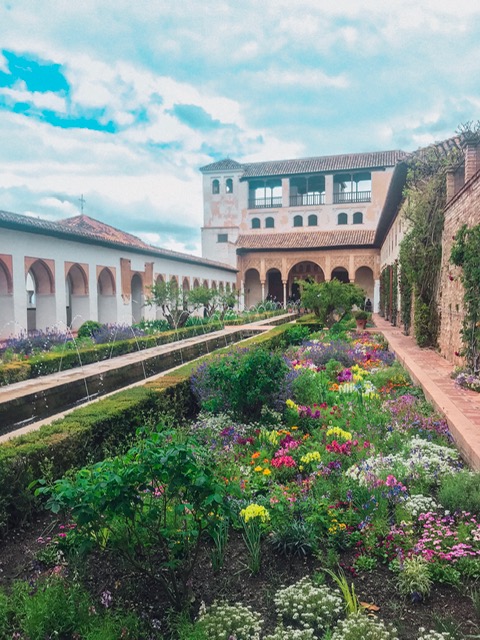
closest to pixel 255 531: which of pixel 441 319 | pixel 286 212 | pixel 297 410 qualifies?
pixel 297 410

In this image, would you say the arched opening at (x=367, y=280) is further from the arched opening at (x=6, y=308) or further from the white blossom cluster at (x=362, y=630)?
the white blossom cluster at (x=362, y=630)

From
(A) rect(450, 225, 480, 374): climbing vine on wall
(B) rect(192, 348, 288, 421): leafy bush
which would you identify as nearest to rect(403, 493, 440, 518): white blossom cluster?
(B) rect(192, 348, 288, 421): leafy bush

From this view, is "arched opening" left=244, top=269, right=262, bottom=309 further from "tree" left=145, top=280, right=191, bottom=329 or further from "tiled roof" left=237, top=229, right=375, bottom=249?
"tree" left=145, top=280, right=191, bottom=329

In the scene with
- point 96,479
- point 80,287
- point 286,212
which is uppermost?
point 286,212

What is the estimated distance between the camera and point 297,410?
248 inches

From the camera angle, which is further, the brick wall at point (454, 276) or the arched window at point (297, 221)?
the arched window at point (297, 221)

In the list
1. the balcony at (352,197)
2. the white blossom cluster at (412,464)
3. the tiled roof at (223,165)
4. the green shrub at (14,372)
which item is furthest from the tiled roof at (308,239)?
the white blossom cluster at (412,464)

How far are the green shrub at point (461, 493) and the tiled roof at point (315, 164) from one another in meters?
37.3

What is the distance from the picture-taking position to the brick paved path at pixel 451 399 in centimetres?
485

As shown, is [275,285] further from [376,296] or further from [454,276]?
[454,276]

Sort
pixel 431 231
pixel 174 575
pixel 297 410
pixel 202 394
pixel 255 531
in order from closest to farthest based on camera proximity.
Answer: pixel 174 575, pixel 255 531, pixel 297 410, pixel 202 394, pixel 431 231

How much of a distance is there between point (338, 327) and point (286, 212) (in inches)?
1034

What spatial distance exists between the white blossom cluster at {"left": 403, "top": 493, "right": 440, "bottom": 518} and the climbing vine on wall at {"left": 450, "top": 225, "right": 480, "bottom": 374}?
475 centimetres

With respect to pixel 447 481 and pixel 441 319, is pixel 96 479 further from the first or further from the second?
pixel 441 319
